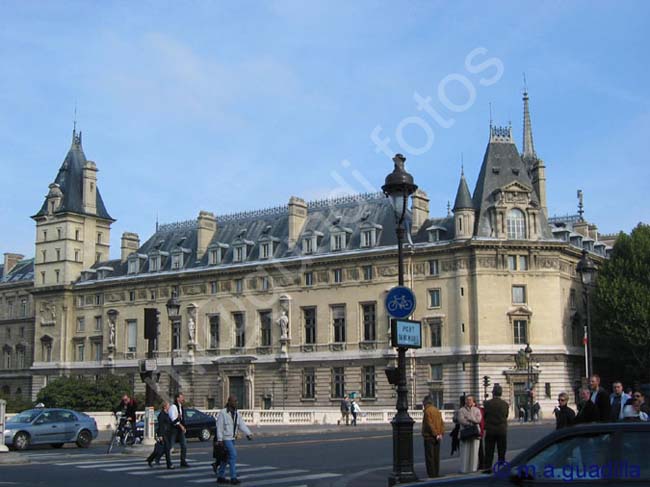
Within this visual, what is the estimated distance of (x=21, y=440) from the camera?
97.1 feet

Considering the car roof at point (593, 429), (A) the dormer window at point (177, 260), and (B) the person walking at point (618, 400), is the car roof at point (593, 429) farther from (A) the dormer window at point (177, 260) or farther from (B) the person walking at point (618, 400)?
(A) the dormer window at point (177, 260)

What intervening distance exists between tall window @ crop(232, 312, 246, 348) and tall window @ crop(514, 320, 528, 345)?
22.5 metres

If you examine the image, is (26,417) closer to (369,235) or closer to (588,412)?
(588,412)

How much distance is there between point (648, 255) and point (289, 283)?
27.4 meters

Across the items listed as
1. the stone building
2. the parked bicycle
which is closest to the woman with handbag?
the parked bicycle

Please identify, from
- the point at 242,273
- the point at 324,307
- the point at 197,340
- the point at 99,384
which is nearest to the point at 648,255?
the point at 324,307

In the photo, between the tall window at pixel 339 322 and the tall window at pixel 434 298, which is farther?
the tall window at pixel 339 322

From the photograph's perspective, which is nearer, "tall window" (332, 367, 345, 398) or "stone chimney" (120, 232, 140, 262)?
"tall window" (332, 367, 345, 398)

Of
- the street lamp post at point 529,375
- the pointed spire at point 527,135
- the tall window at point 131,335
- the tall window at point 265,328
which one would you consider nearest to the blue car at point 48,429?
the street lamp post at point 529,375

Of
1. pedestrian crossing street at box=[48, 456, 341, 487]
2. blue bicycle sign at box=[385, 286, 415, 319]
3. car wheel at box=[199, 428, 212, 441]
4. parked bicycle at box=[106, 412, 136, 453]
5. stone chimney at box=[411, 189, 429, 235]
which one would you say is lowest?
car wheel at box=[199, 428, 212, 441]

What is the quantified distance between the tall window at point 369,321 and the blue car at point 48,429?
35445mm

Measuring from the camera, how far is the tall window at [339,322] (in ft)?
221

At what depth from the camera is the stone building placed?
62.0 meters

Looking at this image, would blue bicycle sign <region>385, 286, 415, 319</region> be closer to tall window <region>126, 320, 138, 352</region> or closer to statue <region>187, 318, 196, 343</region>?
statue <region>187, 318, 196, 343</region>
